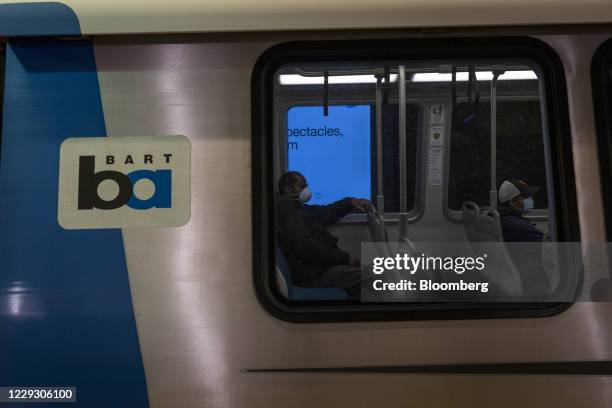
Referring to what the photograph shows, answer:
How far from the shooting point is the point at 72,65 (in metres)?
2.10

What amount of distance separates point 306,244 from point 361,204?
0.30 m

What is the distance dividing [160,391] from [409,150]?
2135mm

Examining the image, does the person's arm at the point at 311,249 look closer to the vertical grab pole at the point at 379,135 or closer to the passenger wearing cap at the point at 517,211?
the vertical grab pole at the point at 379,135

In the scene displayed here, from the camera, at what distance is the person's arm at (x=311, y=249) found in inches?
83.9

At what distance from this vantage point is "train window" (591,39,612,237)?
2047 mm

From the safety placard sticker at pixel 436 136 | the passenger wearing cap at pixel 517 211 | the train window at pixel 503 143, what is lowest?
the passenger wearing cap at pixel 517 211

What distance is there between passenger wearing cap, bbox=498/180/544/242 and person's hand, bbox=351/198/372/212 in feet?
1.76

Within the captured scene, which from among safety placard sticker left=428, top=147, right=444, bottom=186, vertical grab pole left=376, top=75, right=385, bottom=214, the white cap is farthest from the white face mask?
safety placard sticker left=428, top=147, right=444, bottom=186

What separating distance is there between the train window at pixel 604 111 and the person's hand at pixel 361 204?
0.86 metres

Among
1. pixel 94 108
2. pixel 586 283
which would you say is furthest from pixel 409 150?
pixel 94 108

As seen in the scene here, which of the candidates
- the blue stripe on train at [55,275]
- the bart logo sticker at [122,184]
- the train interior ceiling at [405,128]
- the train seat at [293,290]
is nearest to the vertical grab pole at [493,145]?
the train interior ceiling at [405,128]

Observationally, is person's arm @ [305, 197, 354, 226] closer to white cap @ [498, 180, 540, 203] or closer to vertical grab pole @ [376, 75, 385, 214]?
vertical grab pole @ [376, 75, 385, 214]

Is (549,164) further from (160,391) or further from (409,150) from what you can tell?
(160,391)

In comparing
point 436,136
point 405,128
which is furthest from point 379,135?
point 436,136
